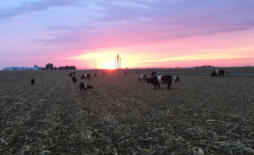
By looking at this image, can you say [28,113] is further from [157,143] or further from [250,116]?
[250,116]

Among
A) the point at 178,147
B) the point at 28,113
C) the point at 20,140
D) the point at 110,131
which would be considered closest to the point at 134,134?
the point at 110,131

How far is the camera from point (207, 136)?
5930 millimetres

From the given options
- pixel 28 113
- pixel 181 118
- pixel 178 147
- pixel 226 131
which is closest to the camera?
pixel 178 147

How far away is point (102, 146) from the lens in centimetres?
536

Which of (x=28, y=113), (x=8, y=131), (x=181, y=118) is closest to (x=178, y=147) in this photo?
(x=181, y=118)

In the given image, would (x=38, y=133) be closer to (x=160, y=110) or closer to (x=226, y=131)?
(x=160, y=110)

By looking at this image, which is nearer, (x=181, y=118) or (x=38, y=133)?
(x=38, y=133)

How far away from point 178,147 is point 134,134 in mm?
1650

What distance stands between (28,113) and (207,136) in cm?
867

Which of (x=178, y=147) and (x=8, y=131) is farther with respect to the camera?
(x=8, y=131)

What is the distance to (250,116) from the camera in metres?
8.10

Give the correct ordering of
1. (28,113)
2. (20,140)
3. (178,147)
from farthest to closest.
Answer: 1. (28,113)
2. (20,140)
3. (178,147)

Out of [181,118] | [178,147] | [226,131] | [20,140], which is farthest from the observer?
[181,118]

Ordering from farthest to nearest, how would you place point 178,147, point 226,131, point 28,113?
point 28,113
point 226,131
point 178,147
